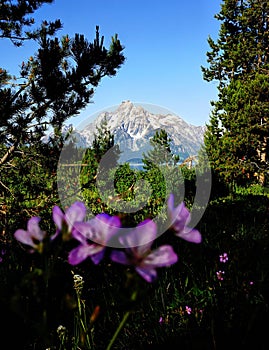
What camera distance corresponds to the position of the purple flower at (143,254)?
48 cm

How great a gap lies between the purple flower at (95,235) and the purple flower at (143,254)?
2 cm

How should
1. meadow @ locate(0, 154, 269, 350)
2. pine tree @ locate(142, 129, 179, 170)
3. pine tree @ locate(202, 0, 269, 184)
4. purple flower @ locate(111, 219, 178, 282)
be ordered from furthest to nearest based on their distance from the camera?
pine tree @ locate(202, 0, 269, 184)
pine tree @ locate(142, 129, 179, 170)
meadow @ locate(0, 154, 269, 350)
purple flower @ locate(111, 219, 178, 282)

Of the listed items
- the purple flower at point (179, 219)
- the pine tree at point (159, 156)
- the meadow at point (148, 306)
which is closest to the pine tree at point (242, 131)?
the pine tree at point (159, 156)

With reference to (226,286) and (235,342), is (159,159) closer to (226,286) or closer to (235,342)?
(226,286)

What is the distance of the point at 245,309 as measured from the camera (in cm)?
171

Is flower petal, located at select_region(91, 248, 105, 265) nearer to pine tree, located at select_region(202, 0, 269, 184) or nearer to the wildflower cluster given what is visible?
the wildflower cluster

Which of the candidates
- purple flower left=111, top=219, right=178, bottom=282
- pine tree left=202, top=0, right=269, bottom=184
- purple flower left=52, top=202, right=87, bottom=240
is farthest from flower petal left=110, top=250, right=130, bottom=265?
pine tree left=202, top=0, right=269, bottom=184

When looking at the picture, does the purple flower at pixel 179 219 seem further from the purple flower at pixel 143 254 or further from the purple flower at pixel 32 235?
the purple flower at pixel 32 235

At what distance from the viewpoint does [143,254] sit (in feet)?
1.72

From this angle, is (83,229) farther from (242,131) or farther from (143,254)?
(242,131)

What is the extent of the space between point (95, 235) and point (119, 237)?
5cm

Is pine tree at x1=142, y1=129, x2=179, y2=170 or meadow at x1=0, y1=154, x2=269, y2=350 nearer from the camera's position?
meadow at x1=0, y1=154, x2=269, y2=350

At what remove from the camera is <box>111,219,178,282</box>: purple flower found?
0.48m

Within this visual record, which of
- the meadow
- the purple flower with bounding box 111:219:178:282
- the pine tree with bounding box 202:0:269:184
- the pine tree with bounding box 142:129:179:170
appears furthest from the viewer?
the pine tree with bounding box 202:0:269:184
